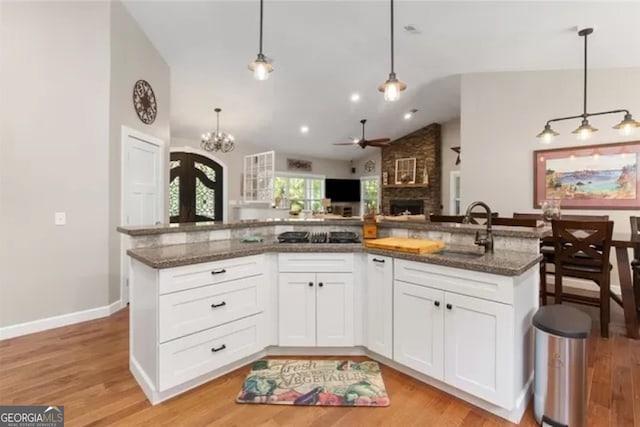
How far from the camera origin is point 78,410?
182 cm

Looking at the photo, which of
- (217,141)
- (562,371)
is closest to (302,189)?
(217,141)

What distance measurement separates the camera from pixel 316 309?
2377 millimetres

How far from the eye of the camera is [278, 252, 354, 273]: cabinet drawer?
7.78 ft

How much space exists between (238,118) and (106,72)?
348 centimetres

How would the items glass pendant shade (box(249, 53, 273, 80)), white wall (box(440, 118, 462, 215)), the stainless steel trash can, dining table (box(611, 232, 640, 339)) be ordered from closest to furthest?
the stainless steel trash can, glass pendant shade (box(249, 53, 273, 80)), dining table (box(611, 232, 640, 339)), white wall (box(440, 118, 462, 215))

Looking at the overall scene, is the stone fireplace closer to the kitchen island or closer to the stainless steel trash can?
the kitchen island

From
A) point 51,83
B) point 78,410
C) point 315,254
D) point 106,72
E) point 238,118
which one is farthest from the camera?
point 238,118

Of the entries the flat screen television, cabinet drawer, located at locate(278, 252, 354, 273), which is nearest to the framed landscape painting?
cabinet drawer, located at locate(278, 252, 354, 273)

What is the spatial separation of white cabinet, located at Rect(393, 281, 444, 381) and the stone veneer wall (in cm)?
644

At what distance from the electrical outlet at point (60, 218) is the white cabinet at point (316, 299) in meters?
2.28

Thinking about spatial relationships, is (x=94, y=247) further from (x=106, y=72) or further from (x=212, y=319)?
(x=212, y=319)

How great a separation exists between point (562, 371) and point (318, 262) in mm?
1518

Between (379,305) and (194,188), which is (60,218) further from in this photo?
(194,188)

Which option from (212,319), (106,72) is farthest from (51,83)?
(212,319)
